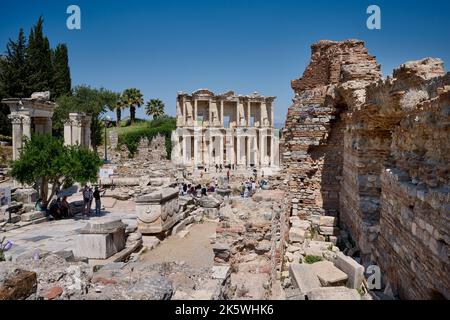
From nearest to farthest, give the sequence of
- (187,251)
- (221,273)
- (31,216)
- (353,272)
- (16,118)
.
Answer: (221,273), (353,272), (187,251), (31,216), (16,118)

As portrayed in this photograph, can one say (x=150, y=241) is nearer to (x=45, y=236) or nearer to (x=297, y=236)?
(x=45, y=236)

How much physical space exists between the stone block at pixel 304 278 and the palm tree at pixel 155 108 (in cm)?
5670

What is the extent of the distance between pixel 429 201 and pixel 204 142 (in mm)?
47028

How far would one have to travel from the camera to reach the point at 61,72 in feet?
143

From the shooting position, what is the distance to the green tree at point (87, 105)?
126 ft

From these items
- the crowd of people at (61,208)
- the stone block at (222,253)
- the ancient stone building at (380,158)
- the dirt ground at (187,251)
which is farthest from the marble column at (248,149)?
the stone block at (222,253)

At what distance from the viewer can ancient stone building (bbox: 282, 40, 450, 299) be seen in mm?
4961

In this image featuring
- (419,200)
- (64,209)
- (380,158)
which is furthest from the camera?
(64,209)

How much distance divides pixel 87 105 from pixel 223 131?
19.1 metres

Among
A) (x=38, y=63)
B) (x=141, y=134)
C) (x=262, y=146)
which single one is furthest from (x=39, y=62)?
(x=262, y=146)

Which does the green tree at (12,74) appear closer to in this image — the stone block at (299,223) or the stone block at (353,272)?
the stone block at (299,223)

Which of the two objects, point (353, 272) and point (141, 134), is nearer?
point (353, 272)

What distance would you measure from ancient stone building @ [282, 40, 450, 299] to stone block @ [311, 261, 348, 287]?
0.78 meters
